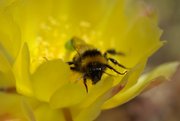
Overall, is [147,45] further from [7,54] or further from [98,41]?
[7,54]

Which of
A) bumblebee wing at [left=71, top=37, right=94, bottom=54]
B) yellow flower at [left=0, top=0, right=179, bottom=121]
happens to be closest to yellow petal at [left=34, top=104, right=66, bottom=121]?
yellow flower at [left=0, top=0, right=179, bottom=121]

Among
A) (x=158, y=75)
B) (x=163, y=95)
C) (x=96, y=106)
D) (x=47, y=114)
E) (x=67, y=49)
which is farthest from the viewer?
(x=163, y=95)

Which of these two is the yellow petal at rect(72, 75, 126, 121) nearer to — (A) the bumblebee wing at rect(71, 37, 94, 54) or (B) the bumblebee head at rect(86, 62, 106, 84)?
(B) the bumblebee head at rect(86, 62, 106, 84)

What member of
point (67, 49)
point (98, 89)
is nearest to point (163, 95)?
point (67, 49)

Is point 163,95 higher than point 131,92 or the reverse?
higher

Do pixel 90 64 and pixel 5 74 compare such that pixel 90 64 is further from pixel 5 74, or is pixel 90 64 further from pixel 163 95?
pixel 163 95
